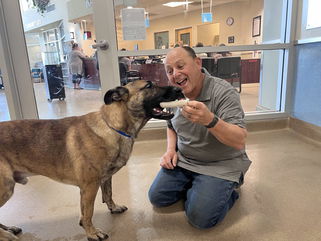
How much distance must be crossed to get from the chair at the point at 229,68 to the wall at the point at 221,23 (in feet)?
0.95

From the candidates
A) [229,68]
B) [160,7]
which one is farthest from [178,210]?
[229,68]

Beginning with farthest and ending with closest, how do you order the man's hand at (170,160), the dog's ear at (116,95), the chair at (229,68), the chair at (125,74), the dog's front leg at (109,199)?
the chair at (229,68) → the chair at (125,74) → the man's hand at (170,160) → the dog's front leg at (109,199) → the dog's ear at (116,95)

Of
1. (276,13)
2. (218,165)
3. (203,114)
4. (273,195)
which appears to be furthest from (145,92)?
(276,13)

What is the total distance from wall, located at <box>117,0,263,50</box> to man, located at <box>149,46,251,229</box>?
146cm

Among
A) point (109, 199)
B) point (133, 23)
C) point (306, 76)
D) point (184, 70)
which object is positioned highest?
point (133, 23)

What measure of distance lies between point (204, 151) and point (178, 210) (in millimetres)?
437

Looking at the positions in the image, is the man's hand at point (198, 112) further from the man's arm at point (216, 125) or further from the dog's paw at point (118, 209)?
the dog's paw at point (118, 209)

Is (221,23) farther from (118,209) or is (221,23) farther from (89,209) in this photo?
(89,209)

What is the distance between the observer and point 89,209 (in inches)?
52.3

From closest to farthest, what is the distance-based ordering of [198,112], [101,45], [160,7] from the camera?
[198,112]
[101,45]
[160,7]

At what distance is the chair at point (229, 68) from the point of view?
3728 mm

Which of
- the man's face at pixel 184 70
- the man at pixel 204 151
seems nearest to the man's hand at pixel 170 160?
the man at pixel 204 151

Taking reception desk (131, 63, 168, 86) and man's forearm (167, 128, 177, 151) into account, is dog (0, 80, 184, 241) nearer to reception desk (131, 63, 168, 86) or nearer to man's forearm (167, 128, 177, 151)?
man's forearm (167, 128, 177, 151)

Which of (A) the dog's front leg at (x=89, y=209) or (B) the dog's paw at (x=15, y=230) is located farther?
(B) the dog's paw at (x=15, y=230)
